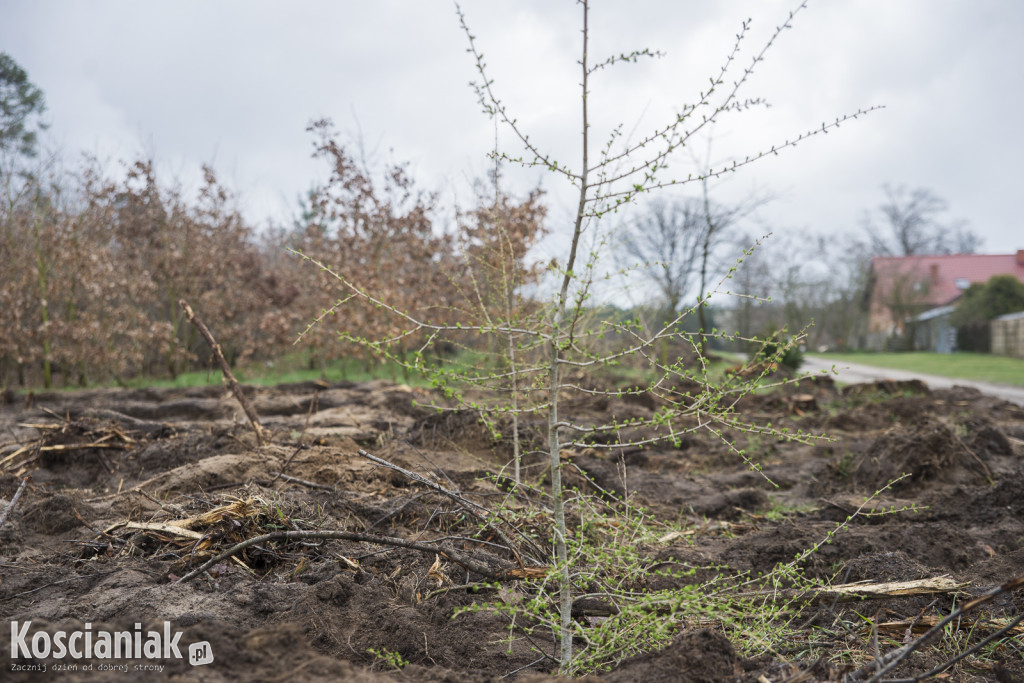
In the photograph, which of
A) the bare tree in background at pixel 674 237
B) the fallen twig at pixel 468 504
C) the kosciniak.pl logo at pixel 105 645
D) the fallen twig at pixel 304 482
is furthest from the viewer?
the bare tree in background at pixel 674 237

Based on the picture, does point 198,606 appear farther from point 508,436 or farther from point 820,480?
point 820,480

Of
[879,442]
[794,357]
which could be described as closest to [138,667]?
[879,442]

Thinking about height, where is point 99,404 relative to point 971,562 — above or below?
above

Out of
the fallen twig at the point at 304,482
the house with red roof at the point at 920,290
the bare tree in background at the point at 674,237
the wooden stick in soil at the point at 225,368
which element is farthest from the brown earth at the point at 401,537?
the house with red roof at the point at 920,290

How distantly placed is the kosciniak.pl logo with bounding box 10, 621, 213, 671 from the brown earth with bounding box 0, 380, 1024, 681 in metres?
0.03

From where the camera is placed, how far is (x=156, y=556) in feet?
10.7

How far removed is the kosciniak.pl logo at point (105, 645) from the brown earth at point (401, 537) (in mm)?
31

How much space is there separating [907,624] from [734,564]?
1270 mm

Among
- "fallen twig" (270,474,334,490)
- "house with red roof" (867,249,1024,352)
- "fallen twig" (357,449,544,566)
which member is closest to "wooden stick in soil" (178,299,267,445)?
"fallen twig" (270,474,334,490)

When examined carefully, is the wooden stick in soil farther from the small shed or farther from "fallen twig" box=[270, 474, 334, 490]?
the small shed

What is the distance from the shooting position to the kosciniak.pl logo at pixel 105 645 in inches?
73.6

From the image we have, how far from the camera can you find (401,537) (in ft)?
12.5

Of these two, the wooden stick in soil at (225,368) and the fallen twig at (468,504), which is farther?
the wooden stick in soil at (225,368)

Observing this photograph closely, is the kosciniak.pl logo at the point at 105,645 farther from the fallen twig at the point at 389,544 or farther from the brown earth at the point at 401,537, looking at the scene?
the fallen twig at the point at 389,544
